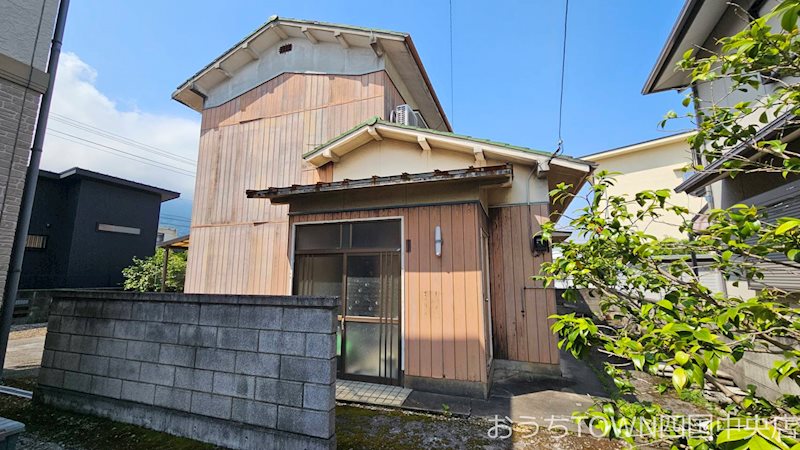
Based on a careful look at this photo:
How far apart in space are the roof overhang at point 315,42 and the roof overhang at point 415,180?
14.3 feet

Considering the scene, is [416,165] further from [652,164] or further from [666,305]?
[652,164]

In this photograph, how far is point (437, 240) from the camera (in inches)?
199

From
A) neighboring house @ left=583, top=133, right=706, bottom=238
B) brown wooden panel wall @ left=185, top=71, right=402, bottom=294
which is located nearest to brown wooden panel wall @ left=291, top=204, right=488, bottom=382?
brown wooden panel wall @ left=185, top=71, right=402, bottom=294

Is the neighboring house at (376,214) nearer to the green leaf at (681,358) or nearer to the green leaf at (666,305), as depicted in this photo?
the green leaf at (666,305)

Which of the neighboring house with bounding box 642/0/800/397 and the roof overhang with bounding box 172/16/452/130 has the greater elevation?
the roof overhang with bounding box 172/16/452/130

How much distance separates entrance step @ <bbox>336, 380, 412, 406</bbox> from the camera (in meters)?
4.45

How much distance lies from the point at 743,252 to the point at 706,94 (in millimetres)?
7055

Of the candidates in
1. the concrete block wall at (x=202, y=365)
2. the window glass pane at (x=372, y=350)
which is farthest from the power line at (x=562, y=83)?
the concrete block wall at (x=202, y=365)

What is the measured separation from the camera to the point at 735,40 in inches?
60.0

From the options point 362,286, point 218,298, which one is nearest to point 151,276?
point 362,286

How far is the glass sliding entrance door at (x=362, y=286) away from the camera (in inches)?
205

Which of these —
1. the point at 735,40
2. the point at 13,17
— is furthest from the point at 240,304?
the point at 13,17

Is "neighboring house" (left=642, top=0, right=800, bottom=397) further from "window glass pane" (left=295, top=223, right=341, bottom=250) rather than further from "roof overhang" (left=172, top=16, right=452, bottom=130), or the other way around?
"roof overhang" (left=172, top=16, right=452, bottom=130)

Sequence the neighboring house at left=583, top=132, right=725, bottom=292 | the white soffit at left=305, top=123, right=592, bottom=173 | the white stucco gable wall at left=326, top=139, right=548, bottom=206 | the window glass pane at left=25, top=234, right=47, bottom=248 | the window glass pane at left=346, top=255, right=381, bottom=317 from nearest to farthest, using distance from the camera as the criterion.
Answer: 1. the window glass pane at left=346, top=255, right=381, bottom=317
2. the white soffit at left=305, top=123, right=592, bottom=173
3. the white stucco gable wall at left=326, top=139, right=548, bottom=206
4. the window glass pane at left=25, top=234, right=47, bottom=248
5. the neighboring house at left=583, top=132, right=725, bottom=292
